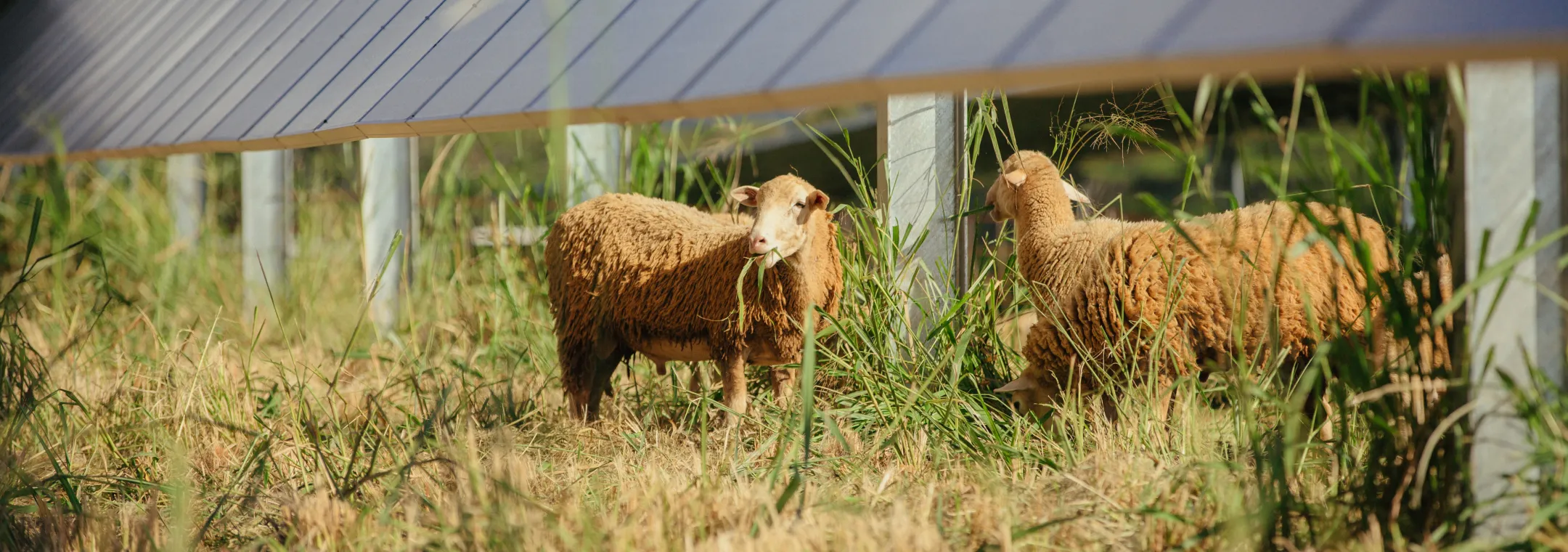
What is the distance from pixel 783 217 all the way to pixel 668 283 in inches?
23.3

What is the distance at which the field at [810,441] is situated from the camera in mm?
2305

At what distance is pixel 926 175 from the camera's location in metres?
4.12

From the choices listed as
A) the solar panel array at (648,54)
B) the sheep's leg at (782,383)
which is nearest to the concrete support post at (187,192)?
the solar panel array at (648,54)

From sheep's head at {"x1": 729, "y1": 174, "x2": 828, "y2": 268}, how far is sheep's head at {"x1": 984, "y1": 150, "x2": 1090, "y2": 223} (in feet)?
1.81

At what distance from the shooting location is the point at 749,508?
2619 mm

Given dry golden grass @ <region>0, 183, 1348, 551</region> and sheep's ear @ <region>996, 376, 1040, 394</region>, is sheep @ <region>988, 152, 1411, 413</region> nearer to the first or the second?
sheep's ear @ <region>996, 376, 1040, 394</region>

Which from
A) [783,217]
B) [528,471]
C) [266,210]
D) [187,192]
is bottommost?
Answer: [528,471]

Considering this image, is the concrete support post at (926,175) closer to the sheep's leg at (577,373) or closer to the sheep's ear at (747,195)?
the sheep's ear at (747,195)

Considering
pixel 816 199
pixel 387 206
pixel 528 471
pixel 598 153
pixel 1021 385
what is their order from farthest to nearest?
pixel 387 206 < pixel 598 153 < pixel 816 199 < pixel 1021 385 < pixel 528 471

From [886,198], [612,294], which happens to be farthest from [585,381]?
[886,198]

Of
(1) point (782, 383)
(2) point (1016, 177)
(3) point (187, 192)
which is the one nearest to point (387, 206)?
(3) point (187, 192)

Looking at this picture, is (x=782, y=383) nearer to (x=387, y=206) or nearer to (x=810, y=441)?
(x=810, y=441)

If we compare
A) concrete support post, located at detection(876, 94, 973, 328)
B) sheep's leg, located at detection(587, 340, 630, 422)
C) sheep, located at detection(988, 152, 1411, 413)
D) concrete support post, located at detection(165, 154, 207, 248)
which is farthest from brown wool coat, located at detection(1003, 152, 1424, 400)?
concrete support post, located at detection(165, 154, 207, 248)

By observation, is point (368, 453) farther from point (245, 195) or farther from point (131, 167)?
point (131, 167)
